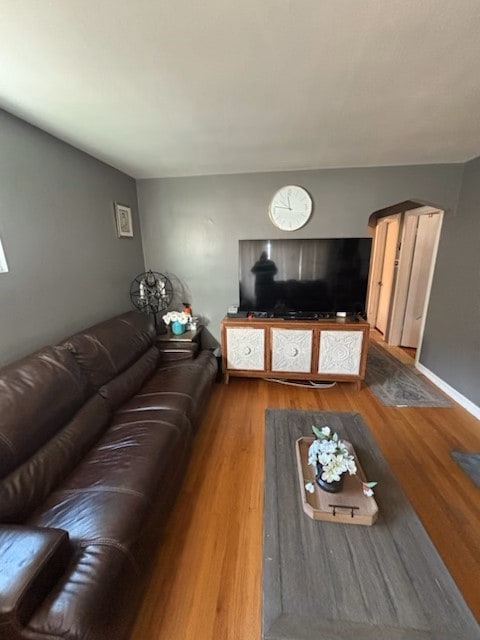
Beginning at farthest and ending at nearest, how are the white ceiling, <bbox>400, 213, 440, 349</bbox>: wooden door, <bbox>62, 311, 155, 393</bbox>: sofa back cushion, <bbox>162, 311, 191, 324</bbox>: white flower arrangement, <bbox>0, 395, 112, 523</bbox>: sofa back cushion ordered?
<bbox>400, 213, 440, 349</bbox>: wooden door
<bbox>162, 311, 191, 324</bbox>: white flower arrangement
<bbox>62, 311, 155, 393</bbox>: sofa back cushion
<bbox>0, 395, 112, 523</bbox>: sofa back cushion
the white ceiling

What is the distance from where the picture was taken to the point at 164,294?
10.4ft

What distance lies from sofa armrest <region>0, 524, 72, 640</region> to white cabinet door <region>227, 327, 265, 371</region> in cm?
205

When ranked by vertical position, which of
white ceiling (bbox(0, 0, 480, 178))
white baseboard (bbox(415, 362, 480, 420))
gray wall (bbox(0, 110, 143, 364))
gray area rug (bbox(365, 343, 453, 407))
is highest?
white ceiling (bbox(0, 0, 480, 178))

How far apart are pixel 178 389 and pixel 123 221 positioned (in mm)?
1904

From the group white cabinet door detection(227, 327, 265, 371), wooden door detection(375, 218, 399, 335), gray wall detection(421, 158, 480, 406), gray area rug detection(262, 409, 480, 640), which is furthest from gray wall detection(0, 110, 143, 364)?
wooden door detection(375, 218, 399, 335)

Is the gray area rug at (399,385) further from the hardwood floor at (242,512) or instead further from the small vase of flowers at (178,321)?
the small vase of flowers at (178,321)

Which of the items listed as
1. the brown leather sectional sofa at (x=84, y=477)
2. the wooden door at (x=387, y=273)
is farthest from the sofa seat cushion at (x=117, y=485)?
the wooden door at (x=387, y=273)

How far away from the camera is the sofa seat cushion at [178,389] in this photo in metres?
1.82

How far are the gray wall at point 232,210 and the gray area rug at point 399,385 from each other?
5.40ft

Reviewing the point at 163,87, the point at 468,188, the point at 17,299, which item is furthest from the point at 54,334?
the point at 468,188

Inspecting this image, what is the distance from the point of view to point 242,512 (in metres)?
1.50

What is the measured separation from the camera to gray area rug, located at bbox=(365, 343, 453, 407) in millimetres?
2552

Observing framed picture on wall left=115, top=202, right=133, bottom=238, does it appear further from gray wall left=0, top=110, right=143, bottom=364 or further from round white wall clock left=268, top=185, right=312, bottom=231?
round white wall clock left=268, top=185, right=312, bottom=231

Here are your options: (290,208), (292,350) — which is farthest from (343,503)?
(290,208)
